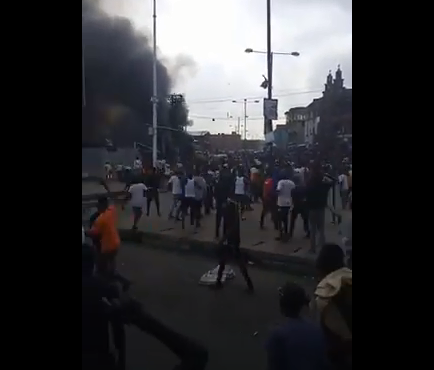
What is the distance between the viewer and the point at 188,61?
1884 millimetres

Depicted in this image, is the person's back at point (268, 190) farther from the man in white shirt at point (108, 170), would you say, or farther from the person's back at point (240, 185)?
the man in white shirt at point (108, 170)

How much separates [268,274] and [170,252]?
14.8 inches

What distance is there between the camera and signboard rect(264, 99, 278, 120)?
→ 1.91m

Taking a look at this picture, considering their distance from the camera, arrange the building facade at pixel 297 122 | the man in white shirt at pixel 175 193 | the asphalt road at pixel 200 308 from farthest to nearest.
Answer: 1. the man in white shirt at pixel 175 193
2. the building facade at pixel 297 122
3. the asphalt road at pixel 200 308

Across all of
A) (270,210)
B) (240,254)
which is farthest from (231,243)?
(270,210)

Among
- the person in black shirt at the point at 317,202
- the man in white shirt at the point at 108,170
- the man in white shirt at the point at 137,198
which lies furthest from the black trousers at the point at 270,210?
the man in white shirt at the point at 108,170

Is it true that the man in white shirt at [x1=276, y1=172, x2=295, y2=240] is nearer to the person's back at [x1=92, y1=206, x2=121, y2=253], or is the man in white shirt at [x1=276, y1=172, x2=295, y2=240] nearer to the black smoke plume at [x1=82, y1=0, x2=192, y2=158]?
the black smoke plume at [x1=82, y1=0, x2=192, y2=158]

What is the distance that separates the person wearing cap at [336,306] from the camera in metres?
1.68

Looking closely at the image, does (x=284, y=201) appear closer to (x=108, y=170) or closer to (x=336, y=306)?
(x=336, y=306)

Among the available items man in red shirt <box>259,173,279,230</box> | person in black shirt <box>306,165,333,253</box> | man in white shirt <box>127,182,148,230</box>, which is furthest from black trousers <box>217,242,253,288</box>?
man in white shirt <box>127,182,148,230</box>

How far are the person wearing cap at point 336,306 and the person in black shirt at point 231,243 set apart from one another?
247 mm

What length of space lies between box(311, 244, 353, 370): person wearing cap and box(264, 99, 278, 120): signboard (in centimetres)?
50
